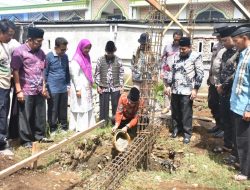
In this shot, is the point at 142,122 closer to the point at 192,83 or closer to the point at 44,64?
the point at 192,83

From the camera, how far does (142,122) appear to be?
4.84 m

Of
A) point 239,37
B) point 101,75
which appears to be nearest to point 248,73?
point 239,37

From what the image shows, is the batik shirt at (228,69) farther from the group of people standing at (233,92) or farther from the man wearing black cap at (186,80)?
the man wearing black cap at (186,80)

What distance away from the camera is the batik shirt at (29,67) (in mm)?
5043

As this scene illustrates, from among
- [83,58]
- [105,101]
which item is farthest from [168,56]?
[83,58]

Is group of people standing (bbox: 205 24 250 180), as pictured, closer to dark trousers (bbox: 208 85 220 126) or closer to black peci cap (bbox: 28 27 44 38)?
dark trousers (bbox: 208 85 220 126)

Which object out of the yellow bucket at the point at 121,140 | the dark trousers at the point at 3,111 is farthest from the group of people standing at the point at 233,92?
the dark trousers at the point at 3,111

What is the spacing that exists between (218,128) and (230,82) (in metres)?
1.42

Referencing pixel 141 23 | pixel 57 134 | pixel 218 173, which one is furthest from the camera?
pixel 141 23

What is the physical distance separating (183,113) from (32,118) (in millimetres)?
2519

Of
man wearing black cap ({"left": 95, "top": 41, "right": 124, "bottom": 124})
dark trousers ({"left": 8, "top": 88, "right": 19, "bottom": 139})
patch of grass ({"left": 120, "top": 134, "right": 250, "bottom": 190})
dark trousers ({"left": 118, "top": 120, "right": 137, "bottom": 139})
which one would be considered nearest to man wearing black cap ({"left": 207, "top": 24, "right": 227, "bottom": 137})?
patch of grass ({"left": 120, "top": 134, "right": 250, "bottom": 190})

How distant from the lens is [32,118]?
18.2 ft

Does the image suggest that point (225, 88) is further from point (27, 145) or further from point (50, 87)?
point (27, 145)

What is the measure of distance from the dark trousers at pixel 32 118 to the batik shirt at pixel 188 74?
227 cm
